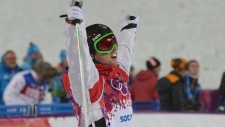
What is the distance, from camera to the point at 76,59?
369 cm

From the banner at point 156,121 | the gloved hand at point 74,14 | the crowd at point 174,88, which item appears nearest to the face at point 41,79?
the crowd at point 174,88

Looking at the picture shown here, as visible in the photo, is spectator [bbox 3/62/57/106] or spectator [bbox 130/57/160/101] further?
spectator [bbox 130/57/160/101]

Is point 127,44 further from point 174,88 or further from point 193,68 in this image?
point 193,68

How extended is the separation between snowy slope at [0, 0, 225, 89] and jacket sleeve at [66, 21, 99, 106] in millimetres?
9815

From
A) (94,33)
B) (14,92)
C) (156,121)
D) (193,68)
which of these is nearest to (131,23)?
(94,33)

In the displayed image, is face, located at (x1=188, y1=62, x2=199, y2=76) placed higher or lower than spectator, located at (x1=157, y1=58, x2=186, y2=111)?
higher

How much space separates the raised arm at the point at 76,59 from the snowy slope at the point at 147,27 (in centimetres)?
982

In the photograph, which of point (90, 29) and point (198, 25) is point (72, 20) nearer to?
point (90, 29)

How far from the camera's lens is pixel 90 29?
4098mm

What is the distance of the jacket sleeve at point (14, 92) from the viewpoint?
696 cm

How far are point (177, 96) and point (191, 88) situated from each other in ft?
Result: 2.27

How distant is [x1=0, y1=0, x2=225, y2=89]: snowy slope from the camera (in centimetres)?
1395

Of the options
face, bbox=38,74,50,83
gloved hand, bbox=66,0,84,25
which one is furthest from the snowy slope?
gloved hand, bbox=66,0,84,25

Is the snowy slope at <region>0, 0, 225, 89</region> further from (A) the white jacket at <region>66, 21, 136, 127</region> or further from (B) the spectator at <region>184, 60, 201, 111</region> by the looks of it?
(A) the white jacket at <region>66, 21, 136, 127</region>
